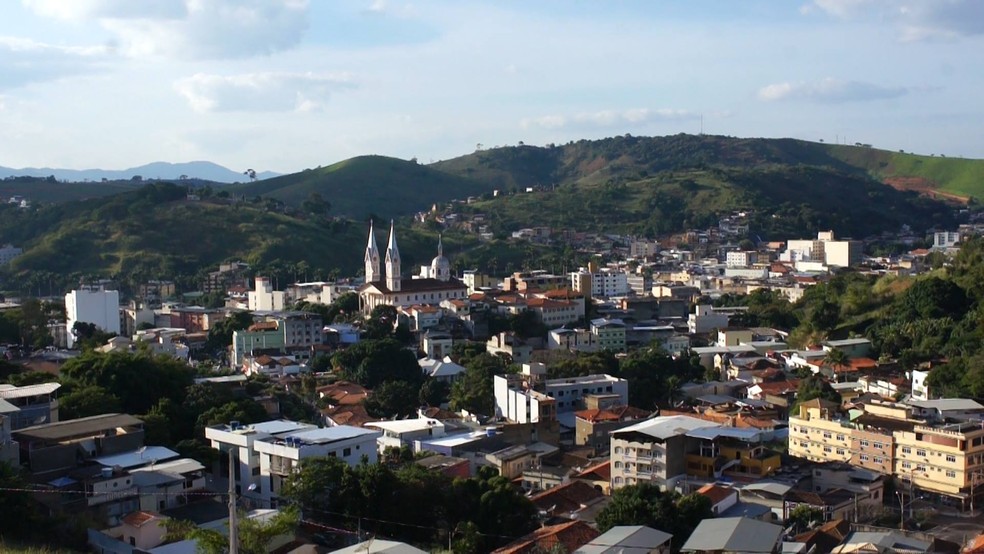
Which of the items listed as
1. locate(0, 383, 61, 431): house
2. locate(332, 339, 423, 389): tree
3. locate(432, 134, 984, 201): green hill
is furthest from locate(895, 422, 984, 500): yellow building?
locate(432, 134, 984, 201): green hill

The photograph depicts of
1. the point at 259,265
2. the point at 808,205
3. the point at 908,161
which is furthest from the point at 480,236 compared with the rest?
the point at 908,161

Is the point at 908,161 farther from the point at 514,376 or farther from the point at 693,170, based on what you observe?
Result: the point at 514,376

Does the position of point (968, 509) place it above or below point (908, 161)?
below

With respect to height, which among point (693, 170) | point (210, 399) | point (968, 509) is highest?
point (693, 170)

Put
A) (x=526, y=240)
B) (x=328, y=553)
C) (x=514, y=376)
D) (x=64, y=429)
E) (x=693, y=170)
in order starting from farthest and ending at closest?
Result: 1. (x=693, y=170)
2. (x=526, y=240)
3. (x=514, y=376)
4. (x=64, y=429)
5. (x=328, y=553)

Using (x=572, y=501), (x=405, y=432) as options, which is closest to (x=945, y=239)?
(x=405, y=432)

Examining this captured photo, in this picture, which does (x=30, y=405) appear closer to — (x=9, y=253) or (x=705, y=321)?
(x=705, y=321)

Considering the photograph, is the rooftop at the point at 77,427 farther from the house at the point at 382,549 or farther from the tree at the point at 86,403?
the house at the point at 382,549

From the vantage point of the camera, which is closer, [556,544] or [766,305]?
[556,544]
